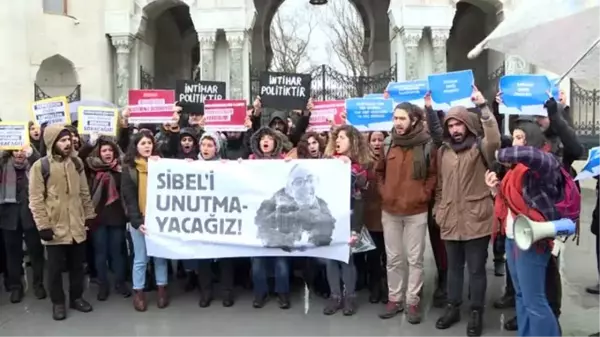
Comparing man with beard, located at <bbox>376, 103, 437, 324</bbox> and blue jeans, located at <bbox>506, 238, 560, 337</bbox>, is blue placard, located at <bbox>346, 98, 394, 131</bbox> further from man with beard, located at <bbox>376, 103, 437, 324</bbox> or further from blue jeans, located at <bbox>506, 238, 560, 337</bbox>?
blue jeans, located at <bbox>506, 238, 560, 337</bbox>

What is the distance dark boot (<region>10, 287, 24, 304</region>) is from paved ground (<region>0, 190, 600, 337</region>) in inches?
3.4

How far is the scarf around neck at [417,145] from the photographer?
6285 mm

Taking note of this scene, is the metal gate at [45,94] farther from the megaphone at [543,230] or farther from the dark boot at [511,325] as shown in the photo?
the megaphone at [543,230]

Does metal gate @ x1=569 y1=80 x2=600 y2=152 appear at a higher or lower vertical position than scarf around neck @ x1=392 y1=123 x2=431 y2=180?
higher

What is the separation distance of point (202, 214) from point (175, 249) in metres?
0.46

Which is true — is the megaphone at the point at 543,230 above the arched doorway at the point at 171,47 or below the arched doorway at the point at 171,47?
below

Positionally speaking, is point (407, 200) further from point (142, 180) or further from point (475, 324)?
point (142, 180)

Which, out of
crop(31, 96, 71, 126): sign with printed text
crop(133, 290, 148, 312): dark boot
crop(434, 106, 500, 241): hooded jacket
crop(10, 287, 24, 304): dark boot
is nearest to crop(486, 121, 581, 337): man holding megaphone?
crop(434, 106, 500, 241): hooded jacket

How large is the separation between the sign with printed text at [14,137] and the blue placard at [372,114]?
11.9ft

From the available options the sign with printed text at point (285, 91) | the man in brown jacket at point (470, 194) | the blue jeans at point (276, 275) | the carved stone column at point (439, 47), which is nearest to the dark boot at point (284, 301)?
the blue jeans at point (276, 275)

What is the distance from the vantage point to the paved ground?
623cm

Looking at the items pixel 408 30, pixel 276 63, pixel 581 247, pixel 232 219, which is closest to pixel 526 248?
pixel 232 219

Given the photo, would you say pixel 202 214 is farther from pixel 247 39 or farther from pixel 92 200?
pixel 247 39

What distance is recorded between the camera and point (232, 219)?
703 centimetres
